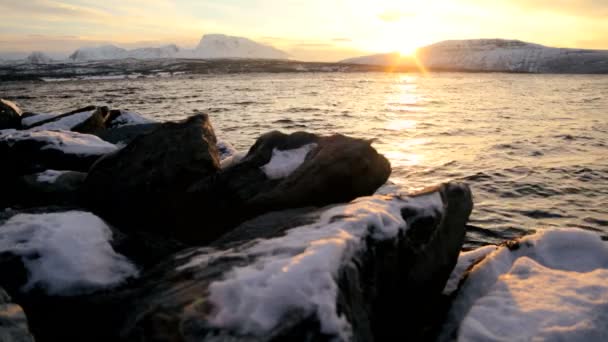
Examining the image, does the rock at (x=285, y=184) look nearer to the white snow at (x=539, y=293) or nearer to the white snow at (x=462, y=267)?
the white snow at (x=462, y=267)

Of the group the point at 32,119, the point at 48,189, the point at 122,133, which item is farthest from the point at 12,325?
the point at 32,119

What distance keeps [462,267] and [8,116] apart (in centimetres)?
1596

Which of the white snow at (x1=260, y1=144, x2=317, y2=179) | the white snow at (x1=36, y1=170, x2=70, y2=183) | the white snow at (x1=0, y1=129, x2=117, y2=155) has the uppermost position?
the white snow at (x1=260, y1=144, x2=317, y2=179)

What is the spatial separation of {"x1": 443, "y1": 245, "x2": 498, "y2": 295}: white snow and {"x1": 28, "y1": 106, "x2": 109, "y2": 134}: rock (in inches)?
466

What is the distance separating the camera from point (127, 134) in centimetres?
1328

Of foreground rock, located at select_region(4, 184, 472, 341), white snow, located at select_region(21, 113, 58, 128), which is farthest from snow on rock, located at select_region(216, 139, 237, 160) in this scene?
foreground rock, located at select_region(4, 184, 472, 341)

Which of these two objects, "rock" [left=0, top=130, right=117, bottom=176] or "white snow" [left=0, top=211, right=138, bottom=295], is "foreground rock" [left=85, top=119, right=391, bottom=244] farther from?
"rock" [left=0, top=130, right=117, bottom=176]

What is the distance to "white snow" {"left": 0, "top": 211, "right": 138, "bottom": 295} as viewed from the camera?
174 inches

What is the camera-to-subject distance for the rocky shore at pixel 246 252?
321 cm

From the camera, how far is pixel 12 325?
3.22m

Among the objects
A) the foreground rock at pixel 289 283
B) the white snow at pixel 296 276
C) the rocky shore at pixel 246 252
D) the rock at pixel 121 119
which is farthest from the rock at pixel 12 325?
the rock at pixel 121 119

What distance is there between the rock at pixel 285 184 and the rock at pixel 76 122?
27.3 ft

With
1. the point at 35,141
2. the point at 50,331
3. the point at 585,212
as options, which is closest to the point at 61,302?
the point at 50,331

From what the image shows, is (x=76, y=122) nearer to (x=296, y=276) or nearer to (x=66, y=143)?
(x=66, y=143)
